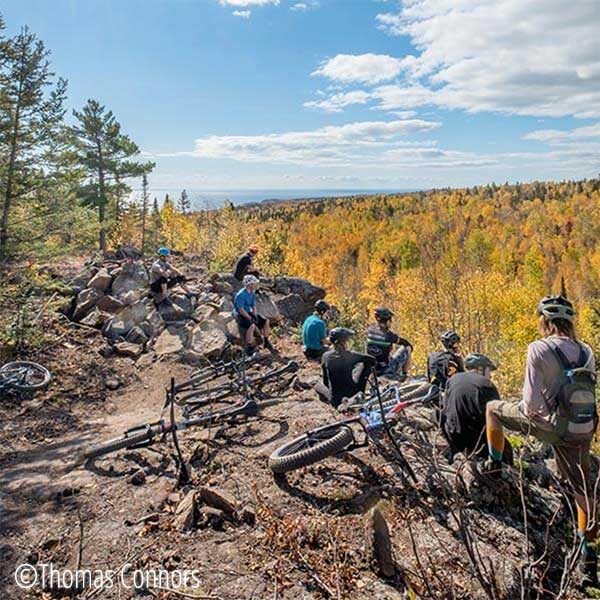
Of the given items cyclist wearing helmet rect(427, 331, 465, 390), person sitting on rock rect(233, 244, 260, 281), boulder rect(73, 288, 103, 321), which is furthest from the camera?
person sitting on rock rect(233, 244, 260, 281)

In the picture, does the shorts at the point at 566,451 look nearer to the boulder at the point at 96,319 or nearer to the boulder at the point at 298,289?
the boulder at the point at 298,289

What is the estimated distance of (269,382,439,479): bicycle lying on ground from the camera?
4621 millimetres

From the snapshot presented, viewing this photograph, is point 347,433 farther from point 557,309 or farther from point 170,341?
point 170,341

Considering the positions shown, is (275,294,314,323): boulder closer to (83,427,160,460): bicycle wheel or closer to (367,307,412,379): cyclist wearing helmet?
(367,307,412,379): cyclist wearing helmet

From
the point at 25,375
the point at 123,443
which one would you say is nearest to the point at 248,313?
the point at 123,443

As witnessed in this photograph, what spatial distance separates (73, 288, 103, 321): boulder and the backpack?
1158 cm

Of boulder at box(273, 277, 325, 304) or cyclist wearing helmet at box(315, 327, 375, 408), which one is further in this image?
boulder at box(273, 277, 325, 304)

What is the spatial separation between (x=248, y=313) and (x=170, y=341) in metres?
2.75

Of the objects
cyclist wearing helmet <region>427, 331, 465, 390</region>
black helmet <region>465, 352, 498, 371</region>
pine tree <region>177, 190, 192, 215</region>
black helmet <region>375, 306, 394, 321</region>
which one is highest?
pine tree <region>177, 190, 192, 215</region>

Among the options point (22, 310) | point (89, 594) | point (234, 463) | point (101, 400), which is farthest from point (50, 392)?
point (89, 594)

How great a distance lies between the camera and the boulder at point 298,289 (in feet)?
44.0

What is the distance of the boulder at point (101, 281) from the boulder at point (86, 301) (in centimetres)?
20

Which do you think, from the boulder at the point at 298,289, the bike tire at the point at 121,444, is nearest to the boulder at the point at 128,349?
the boulder at the point at 298,289

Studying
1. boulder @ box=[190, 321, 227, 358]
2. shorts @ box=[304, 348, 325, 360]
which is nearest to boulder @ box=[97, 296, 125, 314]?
boulder @ box=[190, 321, 227, 358]
